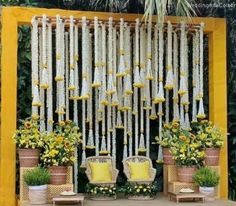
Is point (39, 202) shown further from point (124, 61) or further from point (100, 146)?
point (124, 61)

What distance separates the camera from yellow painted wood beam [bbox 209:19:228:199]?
724cm

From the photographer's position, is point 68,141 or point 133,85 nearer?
point 68,141

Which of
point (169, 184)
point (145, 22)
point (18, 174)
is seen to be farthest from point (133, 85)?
point (18, 174)

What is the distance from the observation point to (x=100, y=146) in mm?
7184

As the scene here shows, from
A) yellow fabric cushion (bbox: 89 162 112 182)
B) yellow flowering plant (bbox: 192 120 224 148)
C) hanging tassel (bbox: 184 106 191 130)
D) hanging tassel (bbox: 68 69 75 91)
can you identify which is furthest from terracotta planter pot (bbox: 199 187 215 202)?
hanging tassel (bbox: 68 69 75 91)

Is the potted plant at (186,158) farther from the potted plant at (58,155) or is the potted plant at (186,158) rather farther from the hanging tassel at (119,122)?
the potted plant at (58,155)

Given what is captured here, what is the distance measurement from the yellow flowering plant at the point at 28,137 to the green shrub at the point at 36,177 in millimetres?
336

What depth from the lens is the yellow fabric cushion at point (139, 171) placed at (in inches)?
269

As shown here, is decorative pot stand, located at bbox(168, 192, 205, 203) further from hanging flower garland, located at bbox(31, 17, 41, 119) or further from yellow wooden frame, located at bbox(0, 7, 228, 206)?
hanging flower garland, located at bbox(31, 17, 41, 119)

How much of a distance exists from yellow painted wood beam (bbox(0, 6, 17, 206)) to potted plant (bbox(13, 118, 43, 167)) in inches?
6.8

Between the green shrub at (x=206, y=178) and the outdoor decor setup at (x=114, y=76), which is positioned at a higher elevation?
the outdoor decor setup at (x=114, y=76)

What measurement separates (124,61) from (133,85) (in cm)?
33

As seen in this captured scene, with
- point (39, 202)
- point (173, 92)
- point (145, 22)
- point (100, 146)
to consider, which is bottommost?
point (39, 202)

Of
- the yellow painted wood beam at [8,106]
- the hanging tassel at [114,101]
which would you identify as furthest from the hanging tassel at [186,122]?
the yellow painted wood beam at [8,106]
